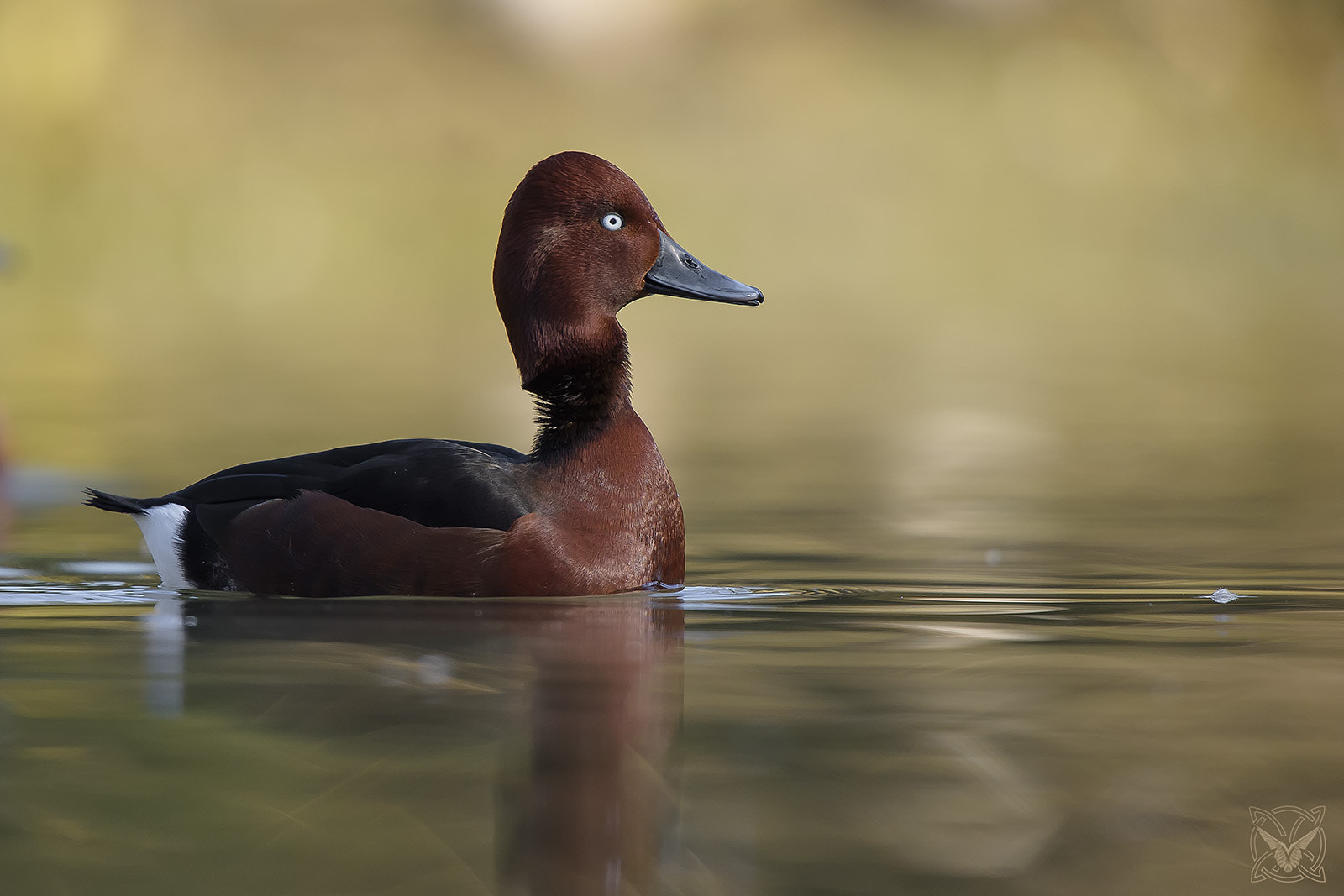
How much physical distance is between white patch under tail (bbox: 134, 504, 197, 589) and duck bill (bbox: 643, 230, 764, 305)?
1.76 meters

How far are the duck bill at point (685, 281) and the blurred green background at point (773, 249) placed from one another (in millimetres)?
999

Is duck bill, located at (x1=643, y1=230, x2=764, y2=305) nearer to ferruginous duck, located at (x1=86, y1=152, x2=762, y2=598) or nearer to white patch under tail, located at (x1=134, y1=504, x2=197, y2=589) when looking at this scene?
ferruginous duck, located at (x1=86, y1=152, x2=762, y2=598)

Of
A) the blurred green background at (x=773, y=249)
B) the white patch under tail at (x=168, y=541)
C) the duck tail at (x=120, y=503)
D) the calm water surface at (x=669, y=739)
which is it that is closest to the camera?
the calm water surface at (x=669, y=739)

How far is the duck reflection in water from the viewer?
3525 millimetres

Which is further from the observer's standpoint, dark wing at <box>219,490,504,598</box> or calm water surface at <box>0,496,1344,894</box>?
dark wing at <box>219,490,504,598</box>

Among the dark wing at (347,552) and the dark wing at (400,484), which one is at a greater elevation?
the dark wing at (400,484)

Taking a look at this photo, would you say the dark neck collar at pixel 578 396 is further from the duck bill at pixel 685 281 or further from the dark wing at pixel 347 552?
the dark wing at pixel 347 552

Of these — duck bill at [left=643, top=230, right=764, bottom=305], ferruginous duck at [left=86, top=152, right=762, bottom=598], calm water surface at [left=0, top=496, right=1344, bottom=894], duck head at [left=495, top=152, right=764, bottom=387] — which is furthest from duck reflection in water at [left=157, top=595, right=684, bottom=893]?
duck bill at [left=643, top=230, right=764, bottom=305]

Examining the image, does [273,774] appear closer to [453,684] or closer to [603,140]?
[453,684]

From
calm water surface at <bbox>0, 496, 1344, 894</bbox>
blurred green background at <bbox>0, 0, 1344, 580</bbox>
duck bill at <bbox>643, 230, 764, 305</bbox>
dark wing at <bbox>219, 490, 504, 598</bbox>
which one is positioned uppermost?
blurred green background at <bbox>0, 0, 1344, 580</bbox>

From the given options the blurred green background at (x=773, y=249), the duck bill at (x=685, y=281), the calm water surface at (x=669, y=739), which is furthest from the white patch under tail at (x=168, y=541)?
the duck bill at (x=685, y=281)

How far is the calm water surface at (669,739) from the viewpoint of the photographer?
137 inches

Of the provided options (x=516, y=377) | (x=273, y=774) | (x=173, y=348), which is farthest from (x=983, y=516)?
(x=173, y=348)

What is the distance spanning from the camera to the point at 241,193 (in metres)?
53.9
